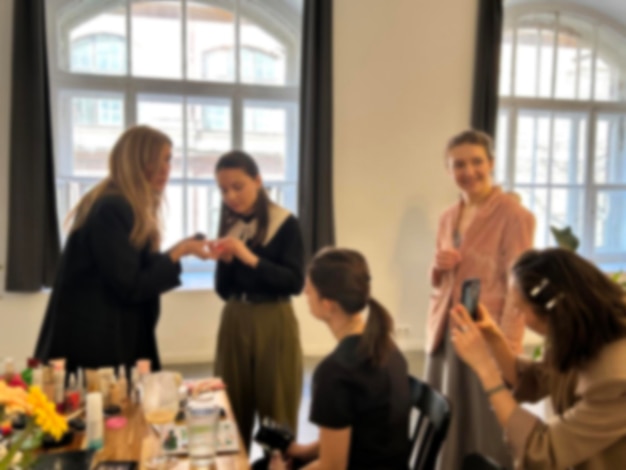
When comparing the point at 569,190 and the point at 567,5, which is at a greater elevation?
the point at 567,5

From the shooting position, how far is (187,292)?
398 cm

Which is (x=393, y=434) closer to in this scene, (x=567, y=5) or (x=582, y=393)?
(x=582, y=393)

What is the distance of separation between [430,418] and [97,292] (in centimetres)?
109

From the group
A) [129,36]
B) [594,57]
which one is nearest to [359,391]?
[129,36]

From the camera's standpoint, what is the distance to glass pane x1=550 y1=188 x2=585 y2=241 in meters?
5.13

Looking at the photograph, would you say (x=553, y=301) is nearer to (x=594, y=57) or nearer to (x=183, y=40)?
(x=183, y=40)

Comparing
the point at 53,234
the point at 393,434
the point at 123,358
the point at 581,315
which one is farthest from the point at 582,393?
the point at 53,234

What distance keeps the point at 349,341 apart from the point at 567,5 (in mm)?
4658

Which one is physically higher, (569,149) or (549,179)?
(569,149)

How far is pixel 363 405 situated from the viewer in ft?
4.45

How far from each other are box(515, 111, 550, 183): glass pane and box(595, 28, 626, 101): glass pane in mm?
625

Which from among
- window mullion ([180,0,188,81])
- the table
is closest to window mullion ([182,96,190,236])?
window mullion ([180,0,188,81])

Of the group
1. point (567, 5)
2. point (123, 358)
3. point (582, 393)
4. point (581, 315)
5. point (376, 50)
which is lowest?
point (123, 358)

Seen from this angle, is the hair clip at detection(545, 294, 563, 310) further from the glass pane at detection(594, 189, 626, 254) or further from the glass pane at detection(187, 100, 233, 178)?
the glass pane at detection(594, 189, 626, 254)
